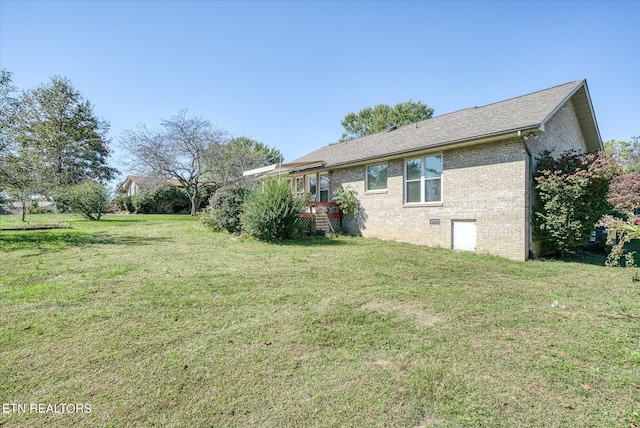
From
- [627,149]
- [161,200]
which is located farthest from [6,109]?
[627,149]

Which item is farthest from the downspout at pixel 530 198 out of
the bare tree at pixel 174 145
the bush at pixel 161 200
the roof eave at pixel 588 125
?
the bush at pixel 161 200

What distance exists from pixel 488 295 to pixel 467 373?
2.90 metres

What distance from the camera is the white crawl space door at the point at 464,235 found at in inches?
378

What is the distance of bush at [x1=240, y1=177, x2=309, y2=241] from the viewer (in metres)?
10.7

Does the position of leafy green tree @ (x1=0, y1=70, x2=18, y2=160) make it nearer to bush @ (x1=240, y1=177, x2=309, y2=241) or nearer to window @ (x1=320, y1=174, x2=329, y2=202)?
bush @ (x1=240, y1=177, x2=309, y2=241)

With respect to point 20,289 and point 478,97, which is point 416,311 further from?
point 478,97

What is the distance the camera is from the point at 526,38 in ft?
38.1

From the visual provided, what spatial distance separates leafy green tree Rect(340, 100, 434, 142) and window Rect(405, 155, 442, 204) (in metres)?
28.5

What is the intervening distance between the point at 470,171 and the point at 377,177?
396 cm

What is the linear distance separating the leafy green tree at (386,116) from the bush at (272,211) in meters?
30.3

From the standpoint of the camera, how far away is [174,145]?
21719 mm

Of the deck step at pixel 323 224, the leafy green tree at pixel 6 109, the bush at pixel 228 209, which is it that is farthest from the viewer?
the deck step at pixel 323 224

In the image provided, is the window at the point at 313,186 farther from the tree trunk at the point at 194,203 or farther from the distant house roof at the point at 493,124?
the tree trunk at the point at 194,203

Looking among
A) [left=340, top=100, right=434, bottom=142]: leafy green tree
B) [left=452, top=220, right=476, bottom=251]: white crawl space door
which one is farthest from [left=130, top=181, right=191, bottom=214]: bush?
[left=340, top=100, right=434, bottom=142]: leafy green tree
